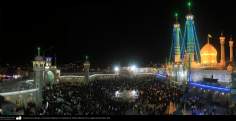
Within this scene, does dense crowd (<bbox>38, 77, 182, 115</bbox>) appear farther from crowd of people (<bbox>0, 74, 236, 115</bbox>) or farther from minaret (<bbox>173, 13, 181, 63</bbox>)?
minaret (<bbox>173, 13, 181, 63</bbox>)

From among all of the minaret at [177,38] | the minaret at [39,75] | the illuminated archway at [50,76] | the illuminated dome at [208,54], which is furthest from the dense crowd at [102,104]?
the minaret at [177,38]

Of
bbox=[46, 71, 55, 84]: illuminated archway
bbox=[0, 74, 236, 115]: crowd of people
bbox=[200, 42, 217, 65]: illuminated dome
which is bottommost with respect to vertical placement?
bbox=[0, 74, 236, 115]: crowd of people

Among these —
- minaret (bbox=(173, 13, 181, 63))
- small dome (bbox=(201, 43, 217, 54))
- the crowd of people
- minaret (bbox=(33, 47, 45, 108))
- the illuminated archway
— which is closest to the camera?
the crowd of people

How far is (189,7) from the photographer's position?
183 ft

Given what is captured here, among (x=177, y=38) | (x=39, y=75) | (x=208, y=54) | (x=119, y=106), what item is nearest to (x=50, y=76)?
(x=177, y=38)

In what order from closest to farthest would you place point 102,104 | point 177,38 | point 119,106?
point 119,106, point 102,104, point 177,38

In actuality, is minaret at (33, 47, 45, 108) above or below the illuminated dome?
below

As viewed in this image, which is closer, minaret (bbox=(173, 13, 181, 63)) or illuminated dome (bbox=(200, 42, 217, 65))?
illuminated dome (bbox=(200, 42, 217, 65))

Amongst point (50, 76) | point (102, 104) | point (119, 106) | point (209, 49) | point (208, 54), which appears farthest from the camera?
point (50, 76)

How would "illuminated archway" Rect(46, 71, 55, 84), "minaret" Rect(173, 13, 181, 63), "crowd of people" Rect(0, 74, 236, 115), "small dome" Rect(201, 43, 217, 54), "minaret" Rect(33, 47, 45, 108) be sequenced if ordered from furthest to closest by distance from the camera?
"minaret" Rect(173, 13, 181, 63) < "illuminated archway" Rect(46, 71, 55, 84) < "small dome" Rect(201, 43, 217, 54) < "minaret" Rect(33, 47, 45, 108) < "crowd of people" Rect(0, 74, 236, 115)

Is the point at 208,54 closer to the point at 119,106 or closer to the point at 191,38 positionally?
the point at 191,38

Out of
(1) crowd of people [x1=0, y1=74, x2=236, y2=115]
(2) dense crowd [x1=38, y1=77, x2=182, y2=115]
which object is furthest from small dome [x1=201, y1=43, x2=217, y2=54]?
(1) crowd of people [x1=0, y1=74, x2=236, y2=115]

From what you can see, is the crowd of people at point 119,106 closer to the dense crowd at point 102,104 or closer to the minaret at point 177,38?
the dense crowd at point 102,104

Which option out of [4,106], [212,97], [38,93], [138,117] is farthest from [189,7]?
[138,117]
